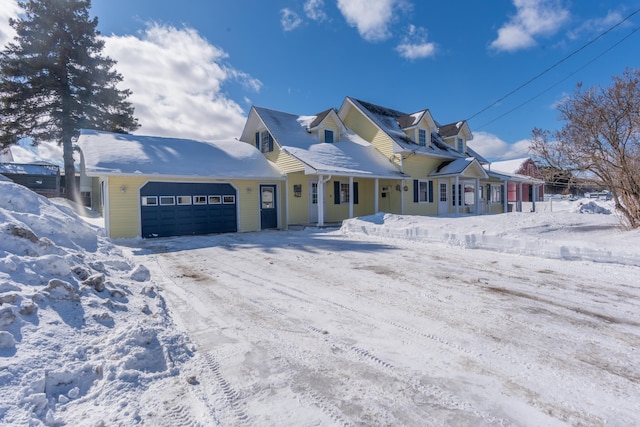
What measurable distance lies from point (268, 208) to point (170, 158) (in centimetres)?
480

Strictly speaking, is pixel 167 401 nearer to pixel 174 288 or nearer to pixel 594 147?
pixel 174 288

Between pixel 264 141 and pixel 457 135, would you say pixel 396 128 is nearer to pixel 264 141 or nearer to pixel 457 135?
pixel 457 135

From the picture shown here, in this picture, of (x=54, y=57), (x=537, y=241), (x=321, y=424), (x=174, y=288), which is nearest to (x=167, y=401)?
(x=321, y=424)

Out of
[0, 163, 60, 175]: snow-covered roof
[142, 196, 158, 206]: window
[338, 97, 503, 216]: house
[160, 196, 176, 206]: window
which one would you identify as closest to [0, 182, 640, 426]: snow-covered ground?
[142, 196, 158, 206]: window

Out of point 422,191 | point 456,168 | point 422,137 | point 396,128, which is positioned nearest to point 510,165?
point 422,137

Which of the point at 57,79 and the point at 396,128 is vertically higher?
the point at 57,79

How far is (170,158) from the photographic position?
13898mm

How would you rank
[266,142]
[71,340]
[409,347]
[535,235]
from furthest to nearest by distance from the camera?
[266,142], [535,235], [409,347], [71,340]

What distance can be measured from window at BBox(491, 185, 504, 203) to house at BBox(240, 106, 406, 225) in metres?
9.79

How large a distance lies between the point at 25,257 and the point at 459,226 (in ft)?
32.3

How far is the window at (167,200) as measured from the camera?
12.7 meters

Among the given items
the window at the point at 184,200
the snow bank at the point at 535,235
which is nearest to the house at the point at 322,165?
the snow bank at the point at 535,235

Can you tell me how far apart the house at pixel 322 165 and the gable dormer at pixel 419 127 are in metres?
2.47

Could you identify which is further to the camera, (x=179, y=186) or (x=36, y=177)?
(x=36, y=177)
